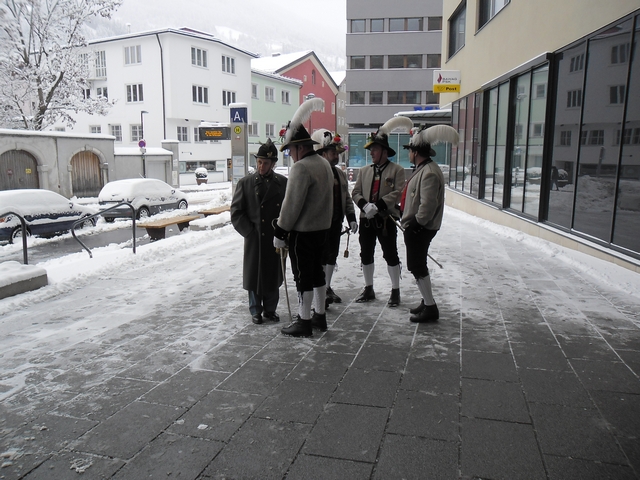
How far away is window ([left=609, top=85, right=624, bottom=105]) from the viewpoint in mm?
6770

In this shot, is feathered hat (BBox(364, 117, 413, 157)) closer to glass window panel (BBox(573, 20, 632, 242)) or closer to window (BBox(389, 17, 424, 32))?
glass window panel (BBox(573, 20, 632, 242))

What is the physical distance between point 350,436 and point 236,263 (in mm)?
5265

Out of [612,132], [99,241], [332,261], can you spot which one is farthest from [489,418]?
[99,241]

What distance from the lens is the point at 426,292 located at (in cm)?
503

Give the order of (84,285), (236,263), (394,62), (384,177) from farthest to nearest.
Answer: (394,62) → (236,263) → (84,285) → (384,177)

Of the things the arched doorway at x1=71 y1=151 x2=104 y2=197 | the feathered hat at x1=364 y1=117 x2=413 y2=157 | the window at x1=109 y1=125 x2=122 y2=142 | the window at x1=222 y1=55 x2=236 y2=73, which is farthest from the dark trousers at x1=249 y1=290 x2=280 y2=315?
the window at x1=222 y1=55 x2=236 y2=73

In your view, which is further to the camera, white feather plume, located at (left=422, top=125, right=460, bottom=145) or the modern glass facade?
the modern glass facade

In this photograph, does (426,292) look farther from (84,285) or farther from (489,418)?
(84,285)

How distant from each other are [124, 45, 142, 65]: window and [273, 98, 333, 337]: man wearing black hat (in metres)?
37.4

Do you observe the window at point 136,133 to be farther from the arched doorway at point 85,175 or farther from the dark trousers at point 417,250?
the dark trousers at point 417,250

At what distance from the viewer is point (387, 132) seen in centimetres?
579

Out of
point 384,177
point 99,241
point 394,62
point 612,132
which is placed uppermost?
point 394,62

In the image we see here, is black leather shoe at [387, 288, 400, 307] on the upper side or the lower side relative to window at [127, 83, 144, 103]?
lower

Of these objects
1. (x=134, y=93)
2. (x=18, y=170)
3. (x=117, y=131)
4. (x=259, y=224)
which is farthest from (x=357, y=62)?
(x=259, y=224)
